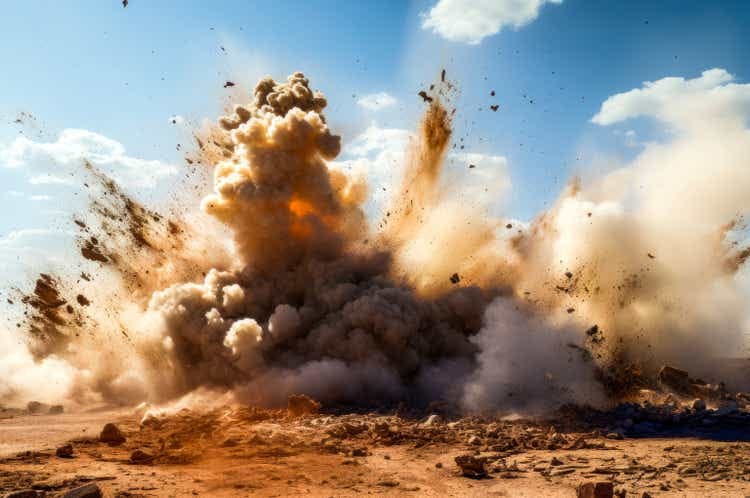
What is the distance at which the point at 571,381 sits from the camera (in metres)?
33.3

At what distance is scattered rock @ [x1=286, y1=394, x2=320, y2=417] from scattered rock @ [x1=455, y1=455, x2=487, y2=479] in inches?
524

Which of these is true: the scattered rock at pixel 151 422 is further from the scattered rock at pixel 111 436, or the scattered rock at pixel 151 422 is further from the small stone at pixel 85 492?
the small stone at pixel 85 492

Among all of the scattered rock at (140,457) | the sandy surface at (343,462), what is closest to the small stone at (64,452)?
the sandy surface at (343,462)

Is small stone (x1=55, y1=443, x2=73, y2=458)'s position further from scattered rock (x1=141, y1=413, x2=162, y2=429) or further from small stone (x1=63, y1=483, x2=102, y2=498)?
small stone (x1=63, y1=483, x2=102, y2=498)

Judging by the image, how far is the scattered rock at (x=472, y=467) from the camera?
2044 cm

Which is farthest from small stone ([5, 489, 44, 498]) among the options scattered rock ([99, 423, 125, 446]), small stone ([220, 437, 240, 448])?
scattered rock ([99, 423, 125, 446])

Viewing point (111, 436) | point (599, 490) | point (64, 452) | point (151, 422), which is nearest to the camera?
point (599, 490)

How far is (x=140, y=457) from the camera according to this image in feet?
72.5

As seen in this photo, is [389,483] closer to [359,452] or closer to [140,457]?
[359,452]

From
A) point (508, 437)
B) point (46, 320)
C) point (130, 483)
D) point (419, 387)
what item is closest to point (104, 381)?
point (46, 320)

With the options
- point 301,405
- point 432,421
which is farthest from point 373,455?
point 301,405

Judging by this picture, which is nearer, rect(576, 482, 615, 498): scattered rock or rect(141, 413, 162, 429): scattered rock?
rect(576, 482, 615, 498): scattered rock

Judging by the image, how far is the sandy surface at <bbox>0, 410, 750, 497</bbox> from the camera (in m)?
18.5

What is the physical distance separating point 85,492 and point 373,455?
447 inches
